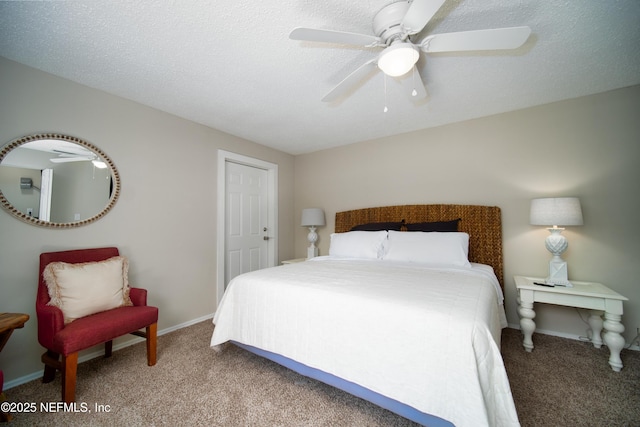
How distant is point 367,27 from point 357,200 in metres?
2.43

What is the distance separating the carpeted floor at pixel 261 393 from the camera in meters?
1.42

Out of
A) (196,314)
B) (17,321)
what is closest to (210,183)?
(196,314)

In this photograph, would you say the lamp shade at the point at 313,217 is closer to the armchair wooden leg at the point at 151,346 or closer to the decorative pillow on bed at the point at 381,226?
the decorative pillow on bed at the point at 381,226

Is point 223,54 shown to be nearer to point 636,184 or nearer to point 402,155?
point 402,155

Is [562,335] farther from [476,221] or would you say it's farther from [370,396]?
[370,396]

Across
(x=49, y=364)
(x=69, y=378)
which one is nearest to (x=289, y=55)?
(x=69, y=378)

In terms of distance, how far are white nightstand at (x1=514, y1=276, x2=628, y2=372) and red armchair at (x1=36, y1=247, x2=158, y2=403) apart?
3175 millimetres

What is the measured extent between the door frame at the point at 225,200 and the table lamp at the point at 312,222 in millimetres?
527

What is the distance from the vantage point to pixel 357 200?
377cm

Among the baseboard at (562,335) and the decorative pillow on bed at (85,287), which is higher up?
the decorative pillow on bed at (85,287)

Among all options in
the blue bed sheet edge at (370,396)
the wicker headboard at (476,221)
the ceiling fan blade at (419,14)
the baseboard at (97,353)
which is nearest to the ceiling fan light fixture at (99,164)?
the baseboard at (97,353)

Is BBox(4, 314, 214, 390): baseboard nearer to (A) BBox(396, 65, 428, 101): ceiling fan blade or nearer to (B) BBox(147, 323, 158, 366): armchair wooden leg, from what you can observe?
(B) BBox(147, 323, 158, 366): armchair wooden leg

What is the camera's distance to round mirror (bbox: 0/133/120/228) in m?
1.81

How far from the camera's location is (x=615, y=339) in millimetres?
1861
